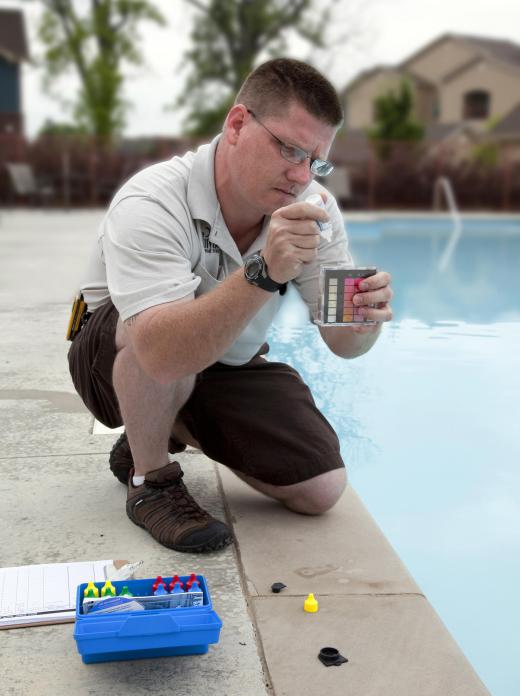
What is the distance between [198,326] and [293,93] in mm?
560

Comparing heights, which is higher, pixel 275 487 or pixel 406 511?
pixel 275 487

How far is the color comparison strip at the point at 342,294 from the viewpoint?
1838mm

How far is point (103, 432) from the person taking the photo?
9.04 feet

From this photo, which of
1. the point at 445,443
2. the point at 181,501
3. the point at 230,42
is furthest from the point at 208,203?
the point at 230,42

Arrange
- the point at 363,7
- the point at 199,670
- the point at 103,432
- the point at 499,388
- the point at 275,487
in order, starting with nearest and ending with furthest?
the point at 199,670 → the point at 275,487 → the point at 103,432 → the point at 499,388 → the point at 363,7

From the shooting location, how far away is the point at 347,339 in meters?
2.20

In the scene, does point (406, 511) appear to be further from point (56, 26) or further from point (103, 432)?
point (56, 26)

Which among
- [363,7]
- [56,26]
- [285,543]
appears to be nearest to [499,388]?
[285,543]

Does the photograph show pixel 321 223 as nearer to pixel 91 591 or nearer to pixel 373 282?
pixel 373 282

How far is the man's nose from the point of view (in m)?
1.87

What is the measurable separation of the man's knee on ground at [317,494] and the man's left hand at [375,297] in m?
0.44

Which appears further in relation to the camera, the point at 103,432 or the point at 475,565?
the point at 103,432

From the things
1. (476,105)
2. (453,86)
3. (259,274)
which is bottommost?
(259,274)

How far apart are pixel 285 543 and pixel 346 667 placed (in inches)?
21.1
